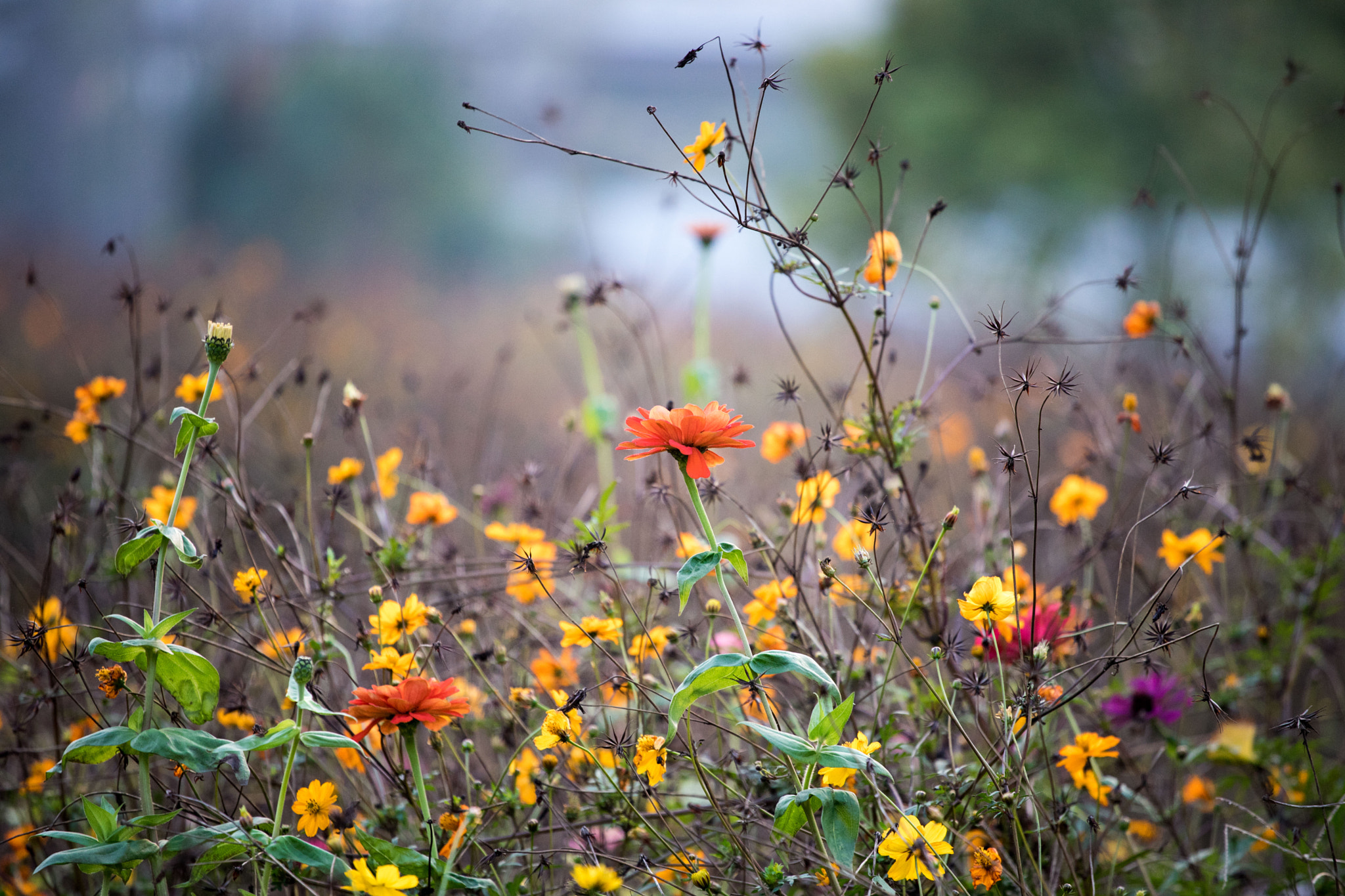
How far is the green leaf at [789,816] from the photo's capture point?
2.57ft

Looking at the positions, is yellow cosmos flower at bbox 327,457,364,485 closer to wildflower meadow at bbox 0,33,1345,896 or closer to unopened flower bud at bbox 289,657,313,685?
wildflower meadow at bbox 0,33,1345,896

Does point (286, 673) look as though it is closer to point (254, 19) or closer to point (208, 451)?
point (208, 451)

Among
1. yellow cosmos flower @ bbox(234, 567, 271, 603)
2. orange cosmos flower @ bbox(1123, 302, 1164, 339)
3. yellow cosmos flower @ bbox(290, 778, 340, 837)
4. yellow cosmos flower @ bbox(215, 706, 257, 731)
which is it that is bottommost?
yellow cosmos flower @ bbox(215, 706, 257, 731)

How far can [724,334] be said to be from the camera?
592 cm

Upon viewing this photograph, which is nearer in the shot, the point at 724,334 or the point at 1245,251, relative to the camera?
the point at 1245,251

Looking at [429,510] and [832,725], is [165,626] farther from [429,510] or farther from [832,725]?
[832,725]

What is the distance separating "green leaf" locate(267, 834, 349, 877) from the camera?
77cm

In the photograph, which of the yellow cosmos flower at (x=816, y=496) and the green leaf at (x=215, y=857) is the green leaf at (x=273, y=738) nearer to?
the green leaf at (x=215, y=857)

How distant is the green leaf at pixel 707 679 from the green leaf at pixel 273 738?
1.10 ft

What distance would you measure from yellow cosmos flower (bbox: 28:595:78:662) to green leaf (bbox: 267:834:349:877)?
1.43 ft

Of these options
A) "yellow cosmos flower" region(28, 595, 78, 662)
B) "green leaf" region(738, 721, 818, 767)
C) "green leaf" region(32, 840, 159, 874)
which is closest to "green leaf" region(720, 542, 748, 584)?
"green leaf" region(738, 721, 818, 767)

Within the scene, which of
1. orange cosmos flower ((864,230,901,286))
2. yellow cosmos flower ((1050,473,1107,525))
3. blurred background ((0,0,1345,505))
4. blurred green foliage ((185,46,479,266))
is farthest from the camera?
blurred green foliage ((185,46,479,266))

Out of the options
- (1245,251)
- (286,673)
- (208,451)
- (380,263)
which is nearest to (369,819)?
(286,673)

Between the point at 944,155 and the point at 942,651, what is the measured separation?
248 inches
